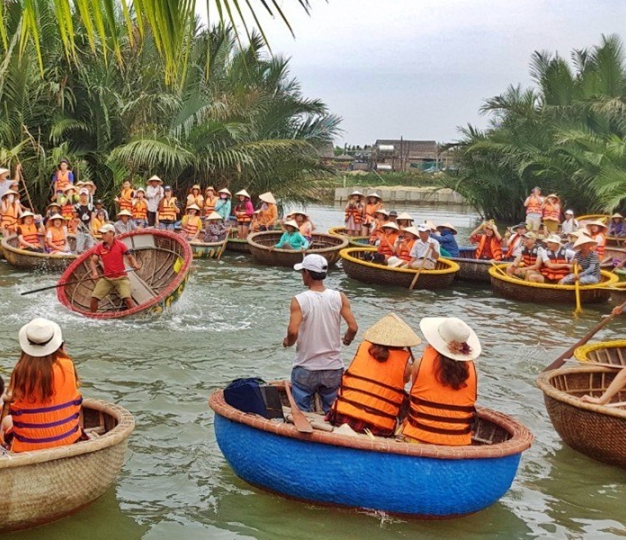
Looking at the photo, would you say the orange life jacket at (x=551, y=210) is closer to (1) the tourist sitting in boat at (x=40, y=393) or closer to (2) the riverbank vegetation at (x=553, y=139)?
(2) the riverbank vegetation at (x=553, y=139)

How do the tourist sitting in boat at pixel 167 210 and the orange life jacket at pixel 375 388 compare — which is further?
the tourist sitting in boat at pixel 167 210

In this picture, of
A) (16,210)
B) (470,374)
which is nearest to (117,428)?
(470,374)

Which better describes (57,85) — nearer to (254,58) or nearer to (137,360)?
(254,58)

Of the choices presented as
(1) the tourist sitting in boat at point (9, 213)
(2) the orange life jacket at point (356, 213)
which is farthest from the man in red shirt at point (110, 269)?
(2) the orange life jacket at point (356, 213)

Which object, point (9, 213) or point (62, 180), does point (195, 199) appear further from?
point (9, 213)

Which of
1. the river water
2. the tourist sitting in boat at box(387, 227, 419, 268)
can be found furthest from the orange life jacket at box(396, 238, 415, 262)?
the river water

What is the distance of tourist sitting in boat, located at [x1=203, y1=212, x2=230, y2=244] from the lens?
20.1 m

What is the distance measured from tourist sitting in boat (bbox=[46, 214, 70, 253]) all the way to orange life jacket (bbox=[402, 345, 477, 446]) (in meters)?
12.2

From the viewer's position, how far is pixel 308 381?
6.73 meters

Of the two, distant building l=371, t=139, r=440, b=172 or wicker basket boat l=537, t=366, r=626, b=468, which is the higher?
distant building l=371, t=139, r=440, b=172

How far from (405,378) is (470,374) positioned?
1.62 ft

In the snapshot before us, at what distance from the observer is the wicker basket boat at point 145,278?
11828 millimetres

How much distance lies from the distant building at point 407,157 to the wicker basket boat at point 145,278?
46831 millimetres

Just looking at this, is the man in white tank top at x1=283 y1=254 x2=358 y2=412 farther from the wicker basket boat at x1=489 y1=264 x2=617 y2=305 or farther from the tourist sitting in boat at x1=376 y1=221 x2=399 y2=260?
the tourist sitting in boat at x1=376 y1=221 x2=399 y2=260
